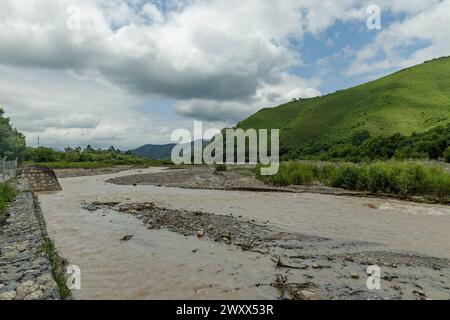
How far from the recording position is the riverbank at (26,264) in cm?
601

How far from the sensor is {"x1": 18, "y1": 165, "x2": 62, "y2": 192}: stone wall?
2992 cm

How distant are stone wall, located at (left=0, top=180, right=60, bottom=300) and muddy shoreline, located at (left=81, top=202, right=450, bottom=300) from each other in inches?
133

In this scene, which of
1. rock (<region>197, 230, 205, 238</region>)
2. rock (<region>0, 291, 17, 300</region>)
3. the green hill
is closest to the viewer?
rock (<region>0, 291, 17, 300</region>)

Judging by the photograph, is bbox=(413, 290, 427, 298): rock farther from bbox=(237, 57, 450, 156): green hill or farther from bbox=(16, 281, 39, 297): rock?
bbox=(237, 57, 450, 156): green hill

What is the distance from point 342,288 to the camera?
24.0 feet

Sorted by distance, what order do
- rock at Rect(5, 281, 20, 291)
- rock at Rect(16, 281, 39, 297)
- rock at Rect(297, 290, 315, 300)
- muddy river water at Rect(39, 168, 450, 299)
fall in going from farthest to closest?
muddy river water at Rect(39, 168, 450, 299), rock at Rect(297, 290, 315, 300), rock at Rect(5, 281, 20, 291), rock at Rect(16, 281, 39, 297)

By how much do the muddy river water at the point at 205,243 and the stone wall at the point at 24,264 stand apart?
2.92 ft

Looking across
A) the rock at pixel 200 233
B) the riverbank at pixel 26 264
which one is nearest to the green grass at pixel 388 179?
the rock at pixel 200 233

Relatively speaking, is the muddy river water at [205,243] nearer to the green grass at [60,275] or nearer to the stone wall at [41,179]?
the green grass at [60,275]

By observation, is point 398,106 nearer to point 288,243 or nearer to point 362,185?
point 362,185

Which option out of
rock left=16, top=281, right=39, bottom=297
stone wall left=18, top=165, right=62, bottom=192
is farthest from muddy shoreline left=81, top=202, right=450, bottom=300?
stone wall left=18, top=165, right=62, bottom=192

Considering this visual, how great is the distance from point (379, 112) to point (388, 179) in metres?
86.6

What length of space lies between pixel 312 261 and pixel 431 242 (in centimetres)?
571

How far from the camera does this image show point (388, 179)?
25.3 meters
